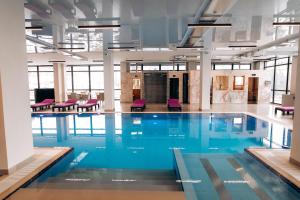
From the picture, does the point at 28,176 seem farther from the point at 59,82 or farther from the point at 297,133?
the point at 59,82

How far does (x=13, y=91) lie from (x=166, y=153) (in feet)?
11.4

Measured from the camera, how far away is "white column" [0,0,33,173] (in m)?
3.34

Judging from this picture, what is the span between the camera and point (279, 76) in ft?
48.6

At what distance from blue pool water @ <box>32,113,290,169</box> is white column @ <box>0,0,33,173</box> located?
1213 millimetres

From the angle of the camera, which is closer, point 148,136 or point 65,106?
point 148,136

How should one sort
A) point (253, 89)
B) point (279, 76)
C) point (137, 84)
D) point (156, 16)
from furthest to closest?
point (253, 89) → point (137, 84) → point (279, 76) → point (156, 16)

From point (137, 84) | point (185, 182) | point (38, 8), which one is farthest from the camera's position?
point (137, 84)

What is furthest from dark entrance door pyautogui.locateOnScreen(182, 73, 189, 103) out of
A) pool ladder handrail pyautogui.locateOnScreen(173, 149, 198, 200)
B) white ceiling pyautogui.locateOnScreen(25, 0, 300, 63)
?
pool ladder handrail pyautogui.locateOnScreen(173, 149, 198, 200)

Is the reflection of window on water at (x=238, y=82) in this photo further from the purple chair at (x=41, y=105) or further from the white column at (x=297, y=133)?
the purple chair at (x=41, y=105)

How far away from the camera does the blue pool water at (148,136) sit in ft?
15.9

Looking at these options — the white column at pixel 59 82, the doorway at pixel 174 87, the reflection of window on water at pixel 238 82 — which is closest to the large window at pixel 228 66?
the reflection of window on water at pixel 238 82

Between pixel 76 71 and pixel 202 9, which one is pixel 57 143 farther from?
pixel 76 71

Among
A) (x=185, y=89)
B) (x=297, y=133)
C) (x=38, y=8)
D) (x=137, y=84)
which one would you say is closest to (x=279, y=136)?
(x=297, y=133)

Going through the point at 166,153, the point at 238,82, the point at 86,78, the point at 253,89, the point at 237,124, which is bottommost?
the point at 166,153
